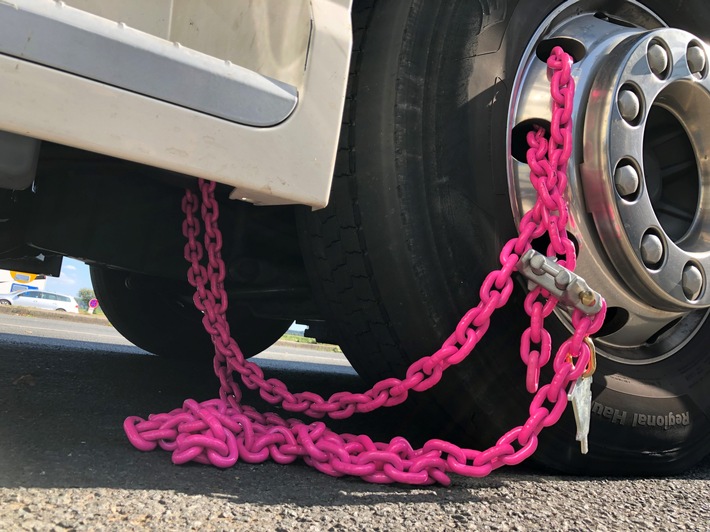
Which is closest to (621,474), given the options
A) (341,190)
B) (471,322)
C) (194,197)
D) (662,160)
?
(471,322)

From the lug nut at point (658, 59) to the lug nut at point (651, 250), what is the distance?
35cm

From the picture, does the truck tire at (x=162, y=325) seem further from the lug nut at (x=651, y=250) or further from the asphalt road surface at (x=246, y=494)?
the lug nut at (x=651, y=250)

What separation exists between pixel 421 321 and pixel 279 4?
0.59 m

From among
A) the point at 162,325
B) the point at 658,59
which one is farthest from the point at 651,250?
the point at 162,325

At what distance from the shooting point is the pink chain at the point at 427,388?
103 centimetres

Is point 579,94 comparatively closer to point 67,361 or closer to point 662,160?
point 662,160

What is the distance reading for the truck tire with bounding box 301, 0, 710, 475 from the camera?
1.09 metres

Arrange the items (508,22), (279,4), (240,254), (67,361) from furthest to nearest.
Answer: (67,361), (240,254), (508,22), (279,4)

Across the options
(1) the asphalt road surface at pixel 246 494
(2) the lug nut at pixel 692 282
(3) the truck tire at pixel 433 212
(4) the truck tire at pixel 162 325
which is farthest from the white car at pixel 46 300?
(2) the lug nut at pixel 692 282

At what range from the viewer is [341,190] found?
3.72ft

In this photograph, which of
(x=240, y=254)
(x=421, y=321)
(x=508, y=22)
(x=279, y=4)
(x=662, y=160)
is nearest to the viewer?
(x=279, y=4)

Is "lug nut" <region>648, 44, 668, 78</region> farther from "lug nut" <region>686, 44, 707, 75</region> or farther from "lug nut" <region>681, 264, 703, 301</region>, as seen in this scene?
"lug nut" <region>681, 264, 703, 301</region>

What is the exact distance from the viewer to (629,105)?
4.01 feet

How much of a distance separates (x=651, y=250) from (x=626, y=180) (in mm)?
162
